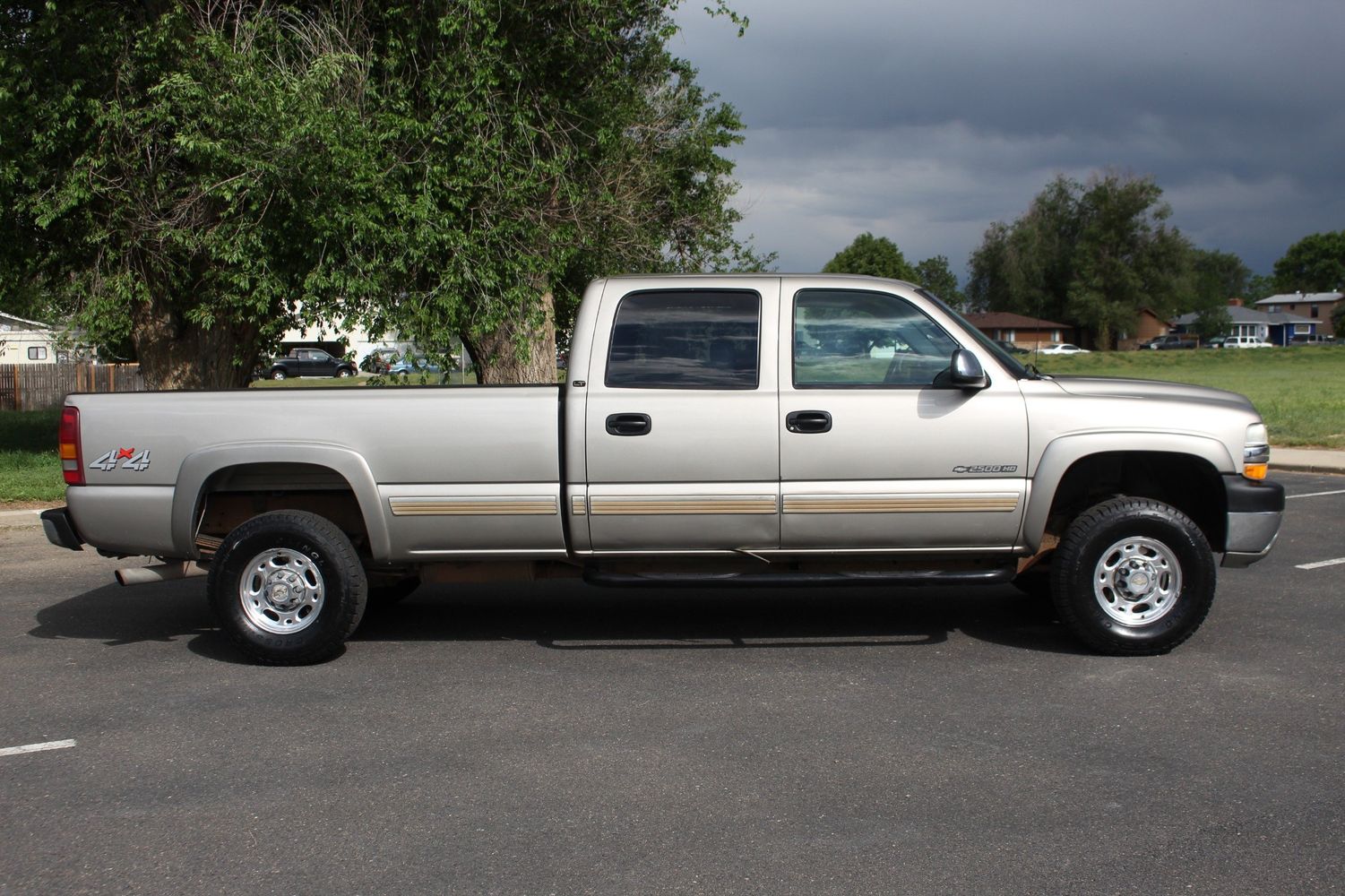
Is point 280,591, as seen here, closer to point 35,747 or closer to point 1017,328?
point 35,747

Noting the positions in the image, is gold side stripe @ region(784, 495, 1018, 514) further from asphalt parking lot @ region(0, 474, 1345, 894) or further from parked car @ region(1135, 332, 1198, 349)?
parked car @ region(1135, 332, 1198, 349)

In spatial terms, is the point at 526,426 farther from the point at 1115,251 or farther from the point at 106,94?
the point at 1115,251

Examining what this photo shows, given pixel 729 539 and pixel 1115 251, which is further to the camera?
pixel 1115 251

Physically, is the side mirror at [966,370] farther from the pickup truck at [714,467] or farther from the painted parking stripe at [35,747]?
the painted parking stripe at [35,747]

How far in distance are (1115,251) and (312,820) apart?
4070 inches

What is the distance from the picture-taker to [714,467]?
6.10m

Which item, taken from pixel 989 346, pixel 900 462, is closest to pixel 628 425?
pixel 900 462

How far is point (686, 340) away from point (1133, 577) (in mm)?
2589

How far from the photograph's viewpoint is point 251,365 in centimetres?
1809

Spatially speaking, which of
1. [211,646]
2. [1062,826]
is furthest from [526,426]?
[1062,826]

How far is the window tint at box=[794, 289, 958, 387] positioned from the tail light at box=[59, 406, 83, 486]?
3.72 metres

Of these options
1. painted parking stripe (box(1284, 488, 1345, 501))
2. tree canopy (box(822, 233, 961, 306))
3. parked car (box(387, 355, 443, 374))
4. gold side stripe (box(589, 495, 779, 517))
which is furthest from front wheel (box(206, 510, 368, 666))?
tree canopy (box(822, 233, 961, 306))

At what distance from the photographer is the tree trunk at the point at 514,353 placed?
16.1 m

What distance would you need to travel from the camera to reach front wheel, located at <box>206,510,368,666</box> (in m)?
6.22
